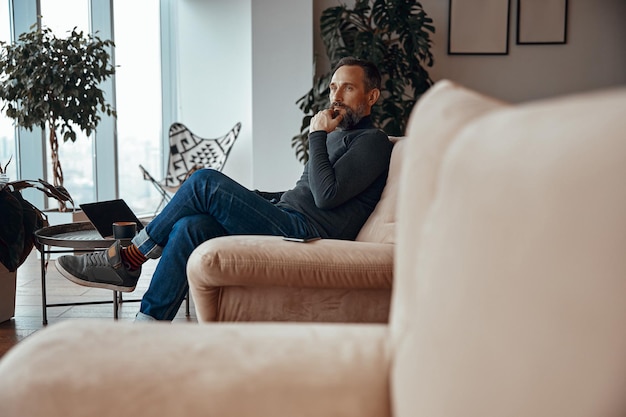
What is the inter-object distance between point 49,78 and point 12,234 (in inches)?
70.8

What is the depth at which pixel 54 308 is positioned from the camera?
3510mm

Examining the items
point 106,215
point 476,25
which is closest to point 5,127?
point 106,215

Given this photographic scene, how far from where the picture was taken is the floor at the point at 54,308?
3.11m

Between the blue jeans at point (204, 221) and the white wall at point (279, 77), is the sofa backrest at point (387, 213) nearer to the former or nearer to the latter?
the blue jeans at point (204, 221)

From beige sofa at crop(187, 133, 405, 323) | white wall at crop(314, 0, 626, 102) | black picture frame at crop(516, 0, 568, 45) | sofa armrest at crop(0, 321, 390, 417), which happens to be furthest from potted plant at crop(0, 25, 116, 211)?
sofa armrest at crop(0, 321, 390, 417)

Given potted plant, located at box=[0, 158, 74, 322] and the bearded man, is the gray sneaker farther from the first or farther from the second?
potted plant, located at box=[0, 158, 74, 322]

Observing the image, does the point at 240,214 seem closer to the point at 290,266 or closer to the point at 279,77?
the point at 290,266

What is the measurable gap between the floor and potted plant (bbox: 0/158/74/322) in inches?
5.1

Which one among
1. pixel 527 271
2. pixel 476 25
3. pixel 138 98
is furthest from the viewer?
pixel 138 98

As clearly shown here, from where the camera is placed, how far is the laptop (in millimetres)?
2979

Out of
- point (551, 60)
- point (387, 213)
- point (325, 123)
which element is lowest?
point (387, 213)

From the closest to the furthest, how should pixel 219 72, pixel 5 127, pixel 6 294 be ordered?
pixel 6 294
pixel 5 127
pixel 219 72

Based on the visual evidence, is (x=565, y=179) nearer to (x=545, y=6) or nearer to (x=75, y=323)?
(x=75, y=323)

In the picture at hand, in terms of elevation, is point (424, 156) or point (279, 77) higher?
point (279, 77)
